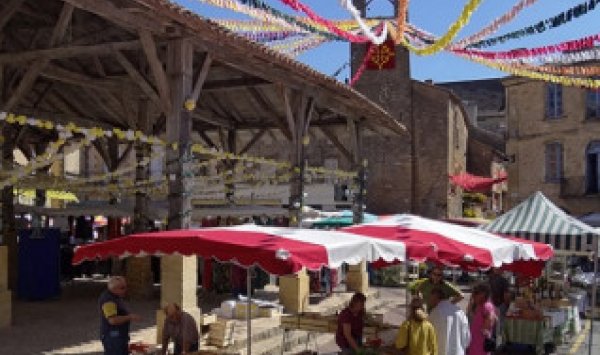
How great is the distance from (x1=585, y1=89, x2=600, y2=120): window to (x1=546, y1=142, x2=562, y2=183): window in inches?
71.7

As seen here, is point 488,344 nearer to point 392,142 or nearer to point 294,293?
point 294,293

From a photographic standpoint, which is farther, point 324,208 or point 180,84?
point 324,208

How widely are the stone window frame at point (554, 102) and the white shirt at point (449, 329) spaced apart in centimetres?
2561

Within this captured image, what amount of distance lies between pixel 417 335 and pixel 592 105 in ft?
86.6

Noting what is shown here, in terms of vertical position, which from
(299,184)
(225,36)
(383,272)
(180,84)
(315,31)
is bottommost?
(383,272)

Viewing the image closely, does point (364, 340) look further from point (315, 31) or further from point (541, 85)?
point (541, 85)

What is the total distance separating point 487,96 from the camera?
175 ft

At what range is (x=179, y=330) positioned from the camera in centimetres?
758

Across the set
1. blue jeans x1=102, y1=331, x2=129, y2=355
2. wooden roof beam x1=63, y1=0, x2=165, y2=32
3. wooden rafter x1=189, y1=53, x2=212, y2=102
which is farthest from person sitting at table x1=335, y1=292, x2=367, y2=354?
wooden roof beam x1=63, y1=0, x2=165, y2=32

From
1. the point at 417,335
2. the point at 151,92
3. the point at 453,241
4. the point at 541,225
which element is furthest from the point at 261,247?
the point at 541,225

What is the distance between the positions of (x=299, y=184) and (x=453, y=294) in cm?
572

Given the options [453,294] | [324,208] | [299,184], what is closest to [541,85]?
[324,208]

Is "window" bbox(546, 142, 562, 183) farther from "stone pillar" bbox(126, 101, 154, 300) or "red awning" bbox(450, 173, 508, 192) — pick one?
"stone pillar" bbox(126, 101, 154, 300)

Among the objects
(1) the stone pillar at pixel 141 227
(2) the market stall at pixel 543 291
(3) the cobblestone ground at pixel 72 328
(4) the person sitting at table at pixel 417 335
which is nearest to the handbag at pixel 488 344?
(3) the cobblestone ground at pixel 72 328
